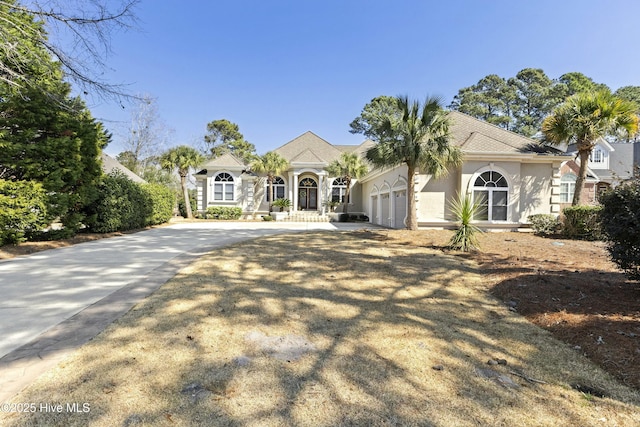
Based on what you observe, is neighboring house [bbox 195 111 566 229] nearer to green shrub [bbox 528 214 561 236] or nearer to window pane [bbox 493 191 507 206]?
window pane [bbox 493 191 507 206]

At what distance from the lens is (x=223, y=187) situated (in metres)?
26.0

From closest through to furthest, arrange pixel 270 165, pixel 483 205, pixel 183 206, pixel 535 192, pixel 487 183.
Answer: pixel 487 183 < pixel 483 205 < pixel 535 192 < pixel 270 165 < pixel 183 206

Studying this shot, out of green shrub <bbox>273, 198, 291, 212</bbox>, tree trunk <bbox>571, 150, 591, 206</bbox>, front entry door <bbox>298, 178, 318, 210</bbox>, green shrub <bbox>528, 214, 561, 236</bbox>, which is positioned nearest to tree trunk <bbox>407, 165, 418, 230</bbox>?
green shrub <bbox>528, 214, 561, 236</bbox>

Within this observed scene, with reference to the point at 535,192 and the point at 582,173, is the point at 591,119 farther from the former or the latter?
the point at 535,192

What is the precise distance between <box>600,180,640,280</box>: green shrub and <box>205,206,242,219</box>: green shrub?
23322 millimetres

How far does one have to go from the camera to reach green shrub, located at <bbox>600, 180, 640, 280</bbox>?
4.58 meters

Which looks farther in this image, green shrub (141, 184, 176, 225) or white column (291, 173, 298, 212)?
white column (291, 173, 298, 212)

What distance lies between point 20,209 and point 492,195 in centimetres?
1754

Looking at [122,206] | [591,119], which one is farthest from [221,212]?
[591,119]

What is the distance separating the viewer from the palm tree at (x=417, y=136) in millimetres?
11773

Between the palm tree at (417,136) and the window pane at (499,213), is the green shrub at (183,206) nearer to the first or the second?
the palm tree at (417,136)

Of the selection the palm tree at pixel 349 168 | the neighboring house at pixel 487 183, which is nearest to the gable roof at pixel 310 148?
the palm tree at pixel 349 168

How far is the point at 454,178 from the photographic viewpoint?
1473 cm

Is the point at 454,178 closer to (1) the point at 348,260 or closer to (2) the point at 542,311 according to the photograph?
(1) the point at 348,260
